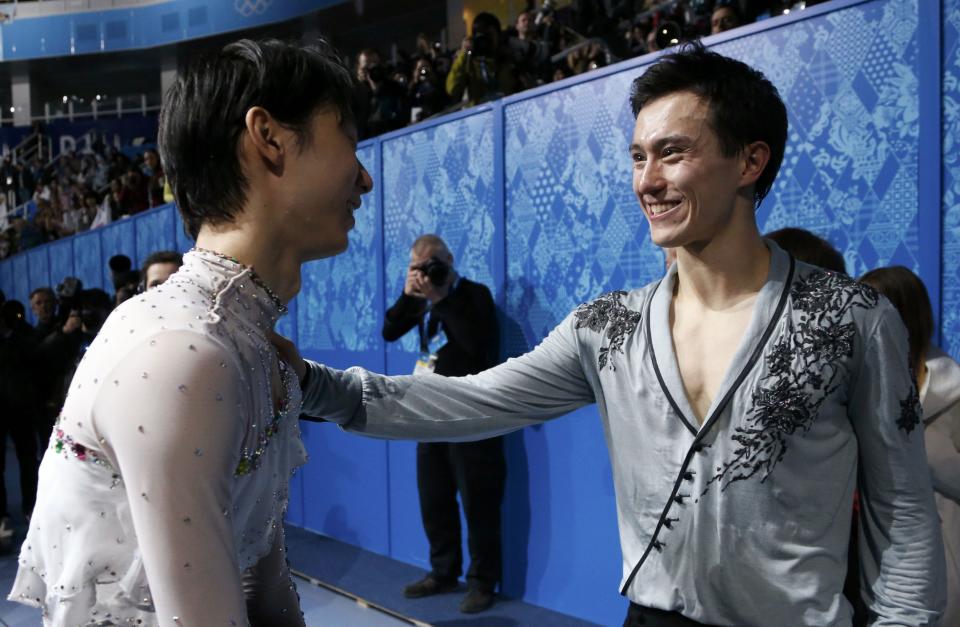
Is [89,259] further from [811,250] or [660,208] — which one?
[660,208]

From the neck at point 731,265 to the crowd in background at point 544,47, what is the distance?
82.2 inches

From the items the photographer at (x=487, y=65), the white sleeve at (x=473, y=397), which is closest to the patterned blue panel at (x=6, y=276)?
the photographer at (x=487, y=65)

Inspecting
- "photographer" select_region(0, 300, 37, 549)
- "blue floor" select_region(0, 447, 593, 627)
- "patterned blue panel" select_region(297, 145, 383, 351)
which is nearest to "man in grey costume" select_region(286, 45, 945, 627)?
"blue floor" select_region(0, 447, 593, 627)

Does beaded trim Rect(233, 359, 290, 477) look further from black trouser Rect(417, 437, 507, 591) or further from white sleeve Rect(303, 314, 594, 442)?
black trouser Rect(417, 437, 507, 591)

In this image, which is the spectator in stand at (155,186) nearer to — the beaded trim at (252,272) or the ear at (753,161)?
the ear at (753,161)

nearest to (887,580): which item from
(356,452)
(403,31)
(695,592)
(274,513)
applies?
(695,592)

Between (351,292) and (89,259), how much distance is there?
21.2ft

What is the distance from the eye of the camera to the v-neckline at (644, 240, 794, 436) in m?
1.36

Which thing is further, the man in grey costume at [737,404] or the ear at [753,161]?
the ear at [753,161]

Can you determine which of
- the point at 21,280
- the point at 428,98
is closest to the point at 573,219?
the point at 428,98

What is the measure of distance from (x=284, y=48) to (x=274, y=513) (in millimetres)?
503

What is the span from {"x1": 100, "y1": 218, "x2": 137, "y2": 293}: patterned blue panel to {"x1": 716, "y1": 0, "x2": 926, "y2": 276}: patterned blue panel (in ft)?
23.5

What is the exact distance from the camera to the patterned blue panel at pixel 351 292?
16.3ft

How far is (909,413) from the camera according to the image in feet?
4.34
